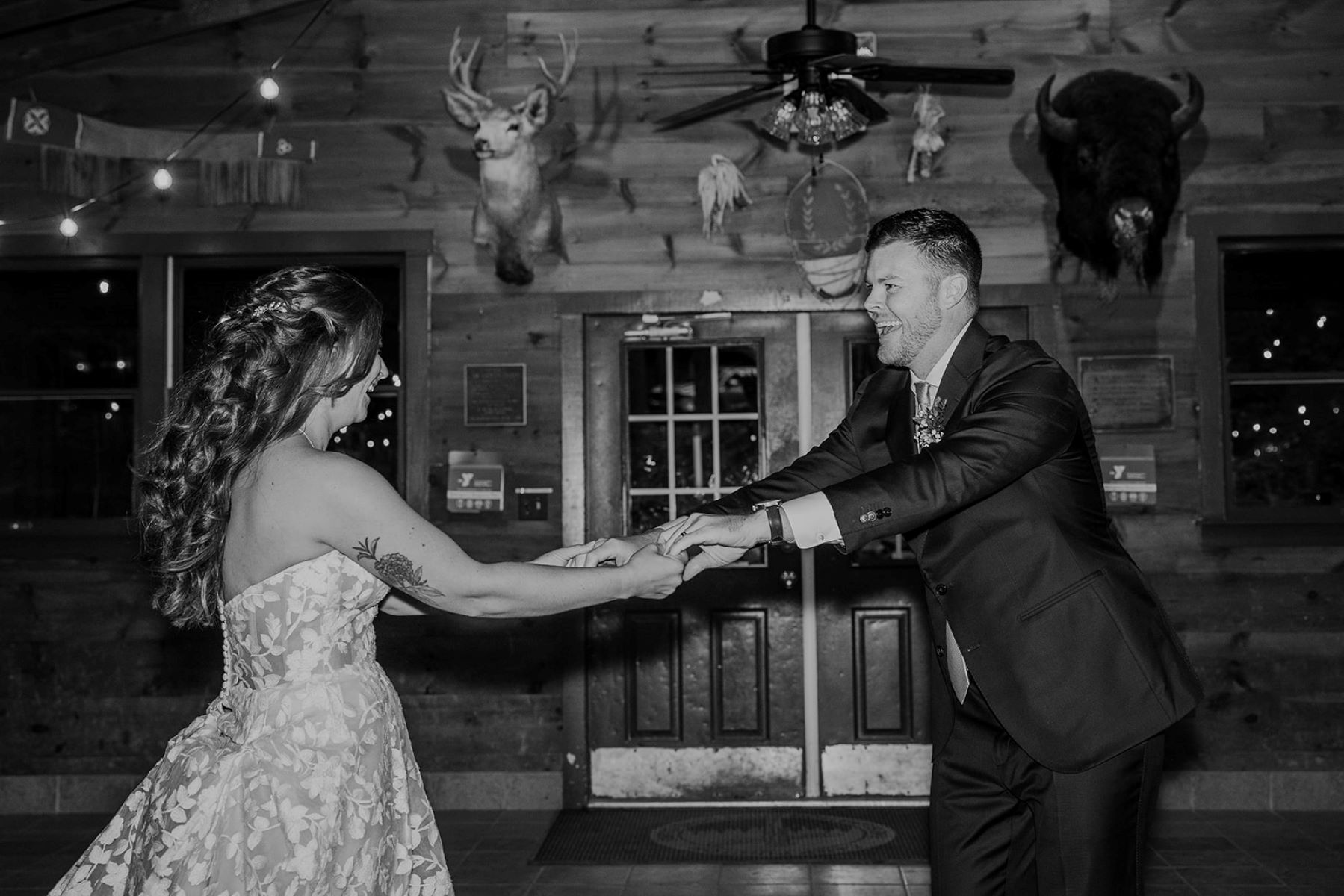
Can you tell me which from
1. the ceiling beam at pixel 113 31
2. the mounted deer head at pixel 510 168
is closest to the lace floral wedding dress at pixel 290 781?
the mounted deer head at pixel 510 168

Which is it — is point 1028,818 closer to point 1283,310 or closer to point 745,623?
point 745,623

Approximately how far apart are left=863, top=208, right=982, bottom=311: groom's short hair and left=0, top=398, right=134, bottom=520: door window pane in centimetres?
445

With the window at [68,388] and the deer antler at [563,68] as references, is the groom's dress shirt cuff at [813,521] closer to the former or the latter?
the deer antler at [563,68]

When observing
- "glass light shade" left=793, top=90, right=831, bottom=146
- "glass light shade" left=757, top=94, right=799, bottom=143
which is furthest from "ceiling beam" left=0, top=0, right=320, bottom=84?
"glass light shade" left=793, top=90, right=831, bottom=146

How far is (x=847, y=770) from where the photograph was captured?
609cm

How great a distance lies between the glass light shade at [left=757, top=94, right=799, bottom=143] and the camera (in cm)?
533

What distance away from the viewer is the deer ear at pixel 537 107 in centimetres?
590

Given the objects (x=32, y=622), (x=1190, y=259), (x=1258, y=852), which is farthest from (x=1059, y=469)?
(x=32, y=622)

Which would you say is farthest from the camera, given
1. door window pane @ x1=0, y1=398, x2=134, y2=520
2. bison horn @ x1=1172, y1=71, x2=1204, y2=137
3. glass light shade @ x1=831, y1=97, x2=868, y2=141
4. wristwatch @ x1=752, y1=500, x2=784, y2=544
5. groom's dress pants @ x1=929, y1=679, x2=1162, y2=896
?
door window pane @ x1=0, y1=398, x2=134, y2=520

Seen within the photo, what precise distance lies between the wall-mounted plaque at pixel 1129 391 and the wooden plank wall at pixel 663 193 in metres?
0.07

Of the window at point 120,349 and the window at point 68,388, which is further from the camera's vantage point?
the window at point 68,388

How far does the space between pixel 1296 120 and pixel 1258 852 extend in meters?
3.28

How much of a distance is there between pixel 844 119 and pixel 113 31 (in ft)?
11.5

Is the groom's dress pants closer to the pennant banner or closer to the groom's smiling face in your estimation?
the groom's smiling face
